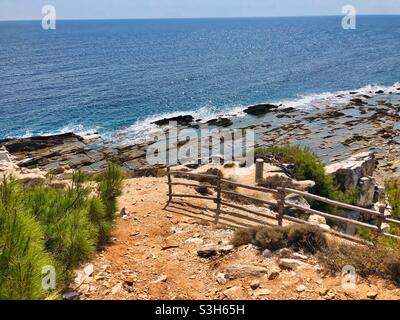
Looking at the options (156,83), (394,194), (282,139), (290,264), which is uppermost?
→ (156,83)

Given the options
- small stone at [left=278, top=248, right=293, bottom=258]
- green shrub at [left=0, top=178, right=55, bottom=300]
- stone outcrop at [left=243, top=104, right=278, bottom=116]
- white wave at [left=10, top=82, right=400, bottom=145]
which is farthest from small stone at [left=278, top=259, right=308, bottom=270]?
stone outcrop at [left=243, top=104, right=278, bottom=116]

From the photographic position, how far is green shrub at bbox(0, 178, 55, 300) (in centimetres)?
493

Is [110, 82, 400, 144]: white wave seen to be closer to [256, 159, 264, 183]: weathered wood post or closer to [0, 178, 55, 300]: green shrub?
[256, 159, 264, 183]: weathered wood post

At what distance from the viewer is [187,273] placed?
28.9 ft

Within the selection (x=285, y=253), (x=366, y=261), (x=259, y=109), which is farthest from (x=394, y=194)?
(x=259, y=109)

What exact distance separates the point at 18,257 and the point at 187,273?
14.3 feet

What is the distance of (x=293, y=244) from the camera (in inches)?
370

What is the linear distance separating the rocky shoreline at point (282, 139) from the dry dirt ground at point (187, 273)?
51.0 ft

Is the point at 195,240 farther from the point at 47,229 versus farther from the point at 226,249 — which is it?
the point at 47,229

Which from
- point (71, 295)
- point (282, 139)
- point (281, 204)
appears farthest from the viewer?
point (282, 139)

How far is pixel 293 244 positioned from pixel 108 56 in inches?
3597

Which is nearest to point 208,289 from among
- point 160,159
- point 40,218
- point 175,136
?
point 40,218

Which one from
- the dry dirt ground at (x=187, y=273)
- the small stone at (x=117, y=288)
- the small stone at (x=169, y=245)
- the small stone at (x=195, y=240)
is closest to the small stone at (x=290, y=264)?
the dry dirt ground at (x=187, y=273)

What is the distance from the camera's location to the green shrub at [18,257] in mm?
4926
